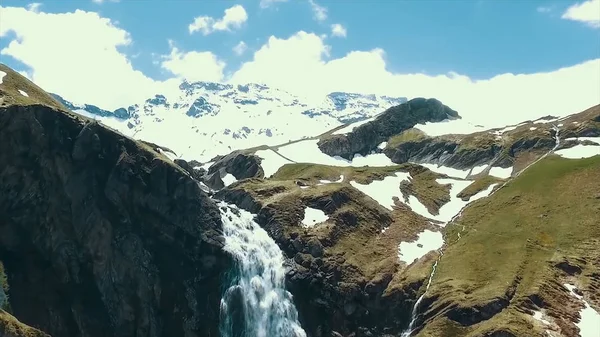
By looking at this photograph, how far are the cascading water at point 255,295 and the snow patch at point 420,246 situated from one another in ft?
80.3

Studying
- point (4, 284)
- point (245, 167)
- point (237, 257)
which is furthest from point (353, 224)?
point (245, 167)

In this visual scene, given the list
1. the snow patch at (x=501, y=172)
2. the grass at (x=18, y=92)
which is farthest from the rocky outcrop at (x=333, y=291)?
→ the snow patch at (x=501, y=172)

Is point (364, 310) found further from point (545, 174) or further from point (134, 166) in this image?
point (545, 174)

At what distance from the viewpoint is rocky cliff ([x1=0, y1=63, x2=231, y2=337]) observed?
10350 cm

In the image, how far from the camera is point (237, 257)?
11550cm

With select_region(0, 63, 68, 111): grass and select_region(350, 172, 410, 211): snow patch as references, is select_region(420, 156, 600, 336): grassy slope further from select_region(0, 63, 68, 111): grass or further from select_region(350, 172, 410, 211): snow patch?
select_region(0, 63, 68, 111): grass

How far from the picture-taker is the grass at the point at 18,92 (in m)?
110

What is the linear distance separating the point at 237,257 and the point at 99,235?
24223 millimetres

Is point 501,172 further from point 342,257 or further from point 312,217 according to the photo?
point 342,257

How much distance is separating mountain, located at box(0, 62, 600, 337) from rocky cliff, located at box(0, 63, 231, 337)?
0.64 ft

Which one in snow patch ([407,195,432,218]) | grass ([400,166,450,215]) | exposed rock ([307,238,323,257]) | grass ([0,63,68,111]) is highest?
grass ([400,166,450,215])

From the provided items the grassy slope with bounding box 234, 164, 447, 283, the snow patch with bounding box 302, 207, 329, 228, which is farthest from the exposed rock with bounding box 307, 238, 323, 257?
the snow patch with bounding box 302, 207, 329, 228

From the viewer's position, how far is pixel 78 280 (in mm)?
106000

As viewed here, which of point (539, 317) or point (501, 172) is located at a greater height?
point (501, 172)
